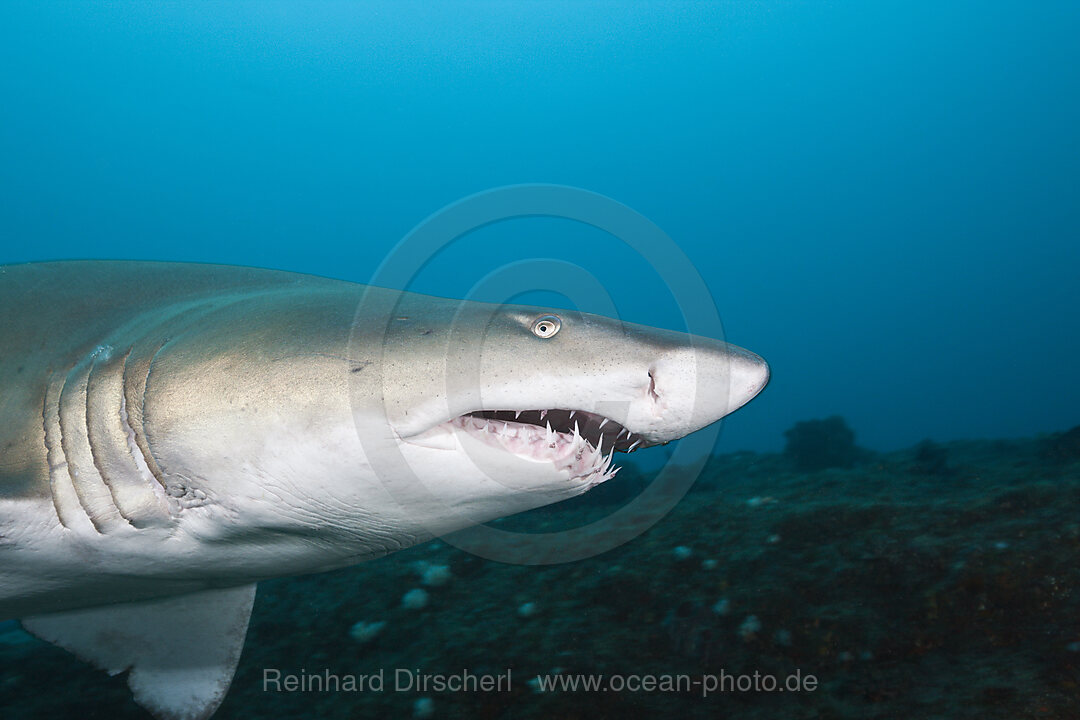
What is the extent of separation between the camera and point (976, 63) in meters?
90.0

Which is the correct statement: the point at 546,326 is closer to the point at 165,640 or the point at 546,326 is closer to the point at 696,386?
the point at 696,386

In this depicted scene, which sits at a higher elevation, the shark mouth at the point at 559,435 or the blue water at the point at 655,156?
the blue water at the point at 655,156

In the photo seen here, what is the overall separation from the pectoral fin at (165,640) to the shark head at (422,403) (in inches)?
60.1

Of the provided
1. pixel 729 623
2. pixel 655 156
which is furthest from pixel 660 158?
pixel 729 623

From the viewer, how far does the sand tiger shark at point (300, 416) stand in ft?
5.33

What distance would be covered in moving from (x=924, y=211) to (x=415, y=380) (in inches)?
5465

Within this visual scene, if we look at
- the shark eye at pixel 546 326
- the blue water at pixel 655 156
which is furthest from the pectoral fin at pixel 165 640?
the blue water at pixel 655 156

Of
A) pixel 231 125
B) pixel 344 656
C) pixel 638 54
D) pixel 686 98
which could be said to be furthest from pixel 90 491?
pixel 231 125

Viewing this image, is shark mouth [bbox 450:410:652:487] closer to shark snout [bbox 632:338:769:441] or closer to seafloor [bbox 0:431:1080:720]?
shark snout [bbox 632:338:769:441]

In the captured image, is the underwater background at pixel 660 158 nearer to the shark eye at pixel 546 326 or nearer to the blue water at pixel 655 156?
the blue water at pixel 655 156

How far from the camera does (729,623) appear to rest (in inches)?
115

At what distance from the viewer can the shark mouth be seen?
1.68m

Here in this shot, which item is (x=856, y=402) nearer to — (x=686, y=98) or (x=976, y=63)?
(x=976, y=63)

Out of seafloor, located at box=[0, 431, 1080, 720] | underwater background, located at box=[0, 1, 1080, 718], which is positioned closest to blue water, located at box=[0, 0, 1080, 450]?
underwater background, located at box=[0, 1, 1080, 718]
